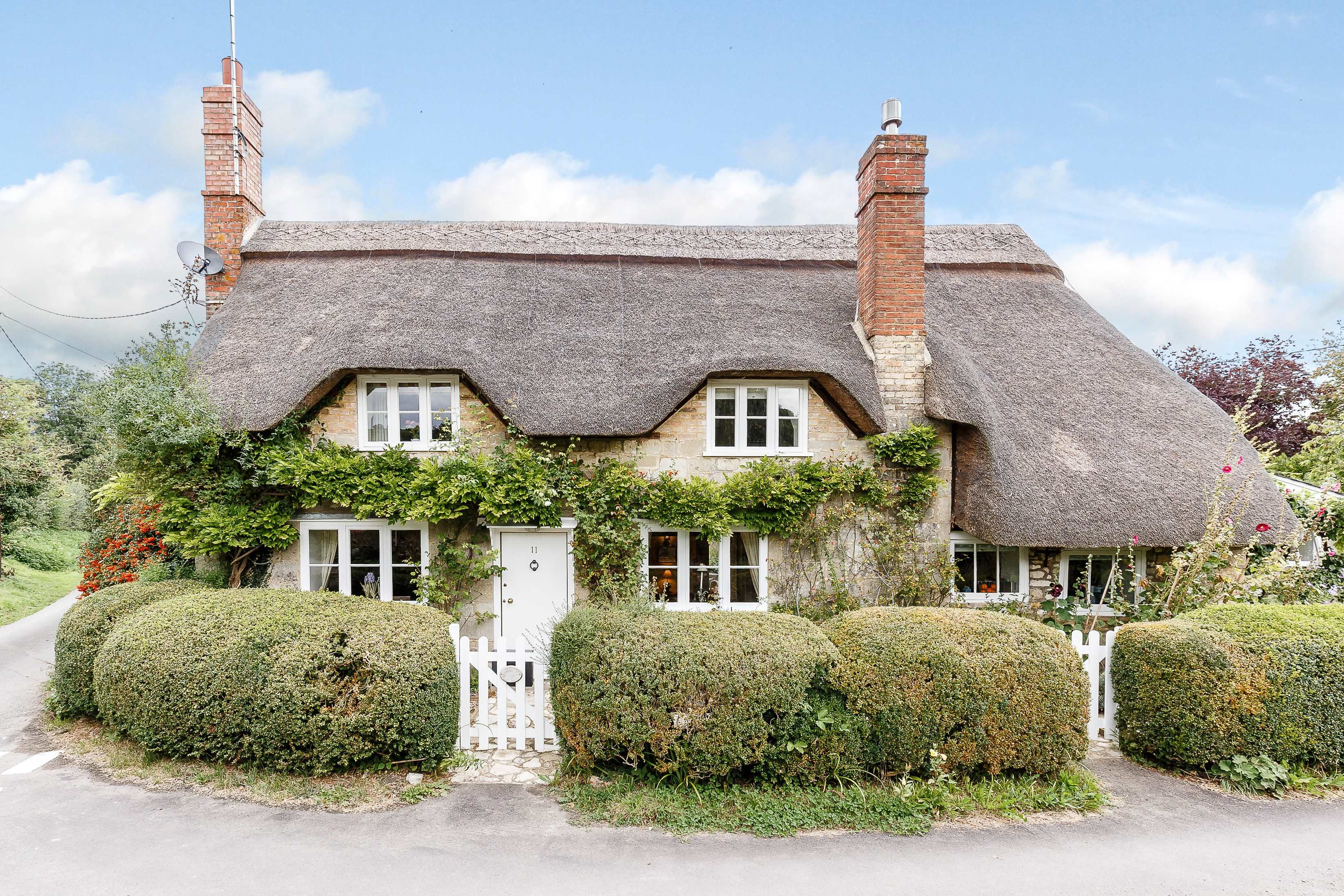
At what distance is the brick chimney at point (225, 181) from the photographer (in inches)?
383

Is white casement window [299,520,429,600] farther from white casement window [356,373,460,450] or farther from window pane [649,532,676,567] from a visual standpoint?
window pane [649,532,676,567]

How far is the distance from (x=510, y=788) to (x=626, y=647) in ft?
5.19

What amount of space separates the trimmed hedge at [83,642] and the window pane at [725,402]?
659 cm

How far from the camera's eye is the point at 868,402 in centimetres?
803

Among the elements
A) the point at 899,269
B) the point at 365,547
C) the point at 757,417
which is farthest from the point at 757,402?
the point at 365,547

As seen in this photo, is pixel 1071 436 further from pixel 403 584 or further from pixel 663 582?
pixel 403 584

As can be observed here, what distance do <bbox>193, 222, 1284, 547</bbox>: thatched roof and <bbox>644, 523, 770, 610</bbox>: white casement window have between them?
1643 millimetres

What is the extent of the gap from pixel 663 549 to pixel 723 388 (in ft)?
7.41

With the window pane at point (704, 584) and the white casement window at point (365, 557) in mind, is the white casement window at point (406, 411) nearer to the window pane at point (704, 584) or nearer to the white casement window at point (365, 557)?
the white casement window at point (365, 557)

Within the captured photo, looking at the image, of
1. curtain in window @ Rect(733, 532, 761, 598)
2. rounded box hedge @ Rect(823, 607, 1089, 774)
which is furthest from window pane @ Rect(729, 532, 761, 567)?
rounded box hedge @ Rect(823, 607, 1089, 774)

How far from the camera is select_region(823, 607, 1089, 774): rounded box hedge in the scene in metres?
4.92

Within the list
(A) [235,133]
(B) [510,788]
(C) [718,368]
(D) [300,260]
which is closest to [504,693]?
(B) [510,788]

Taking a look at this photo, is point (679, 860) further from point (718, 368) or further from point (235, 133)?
point (235, 133)

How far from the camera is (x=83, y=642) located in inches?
245
